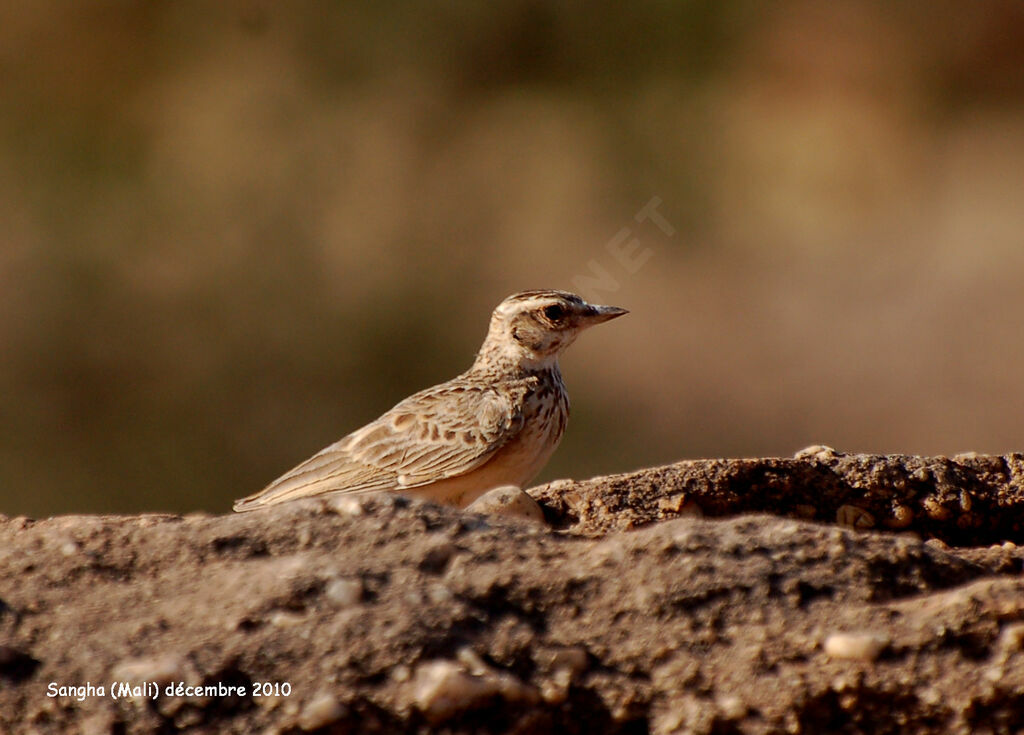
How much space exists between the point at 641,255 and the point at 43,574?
14.8 metres

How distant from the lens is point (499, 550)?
9.98 ft

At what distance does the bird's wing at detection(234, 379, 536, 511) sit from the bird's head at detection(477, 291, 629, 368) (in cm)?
30

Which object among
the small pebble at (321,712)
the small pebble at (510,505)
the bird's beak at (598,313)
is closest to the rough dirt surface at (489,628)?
the small pebble at (321,712)

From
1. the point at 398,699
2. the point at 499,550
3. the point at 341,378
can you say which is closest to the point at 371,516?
the point at 499,550

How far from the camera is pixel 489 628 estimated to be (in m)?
2.84

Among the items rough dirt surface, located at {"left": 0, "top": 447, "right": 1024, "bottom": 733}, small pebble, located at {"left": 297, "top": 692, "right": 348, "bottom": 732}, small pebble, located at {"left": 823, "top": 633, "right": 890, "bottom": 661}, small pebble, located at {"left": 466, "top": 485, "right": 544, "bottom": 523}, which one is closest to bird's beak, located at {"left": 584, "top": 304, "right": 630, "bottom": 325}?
small pebble, located at {"left": 466, "top": 485, "right": 544, "bottom": 523}

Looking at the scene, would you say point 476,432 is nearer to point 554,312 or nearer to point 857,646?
point 554,312

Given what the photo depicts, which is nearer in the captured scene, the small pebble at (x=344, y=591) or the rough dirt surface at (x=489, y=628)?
the rough dirt surface at (x=489, y=628)

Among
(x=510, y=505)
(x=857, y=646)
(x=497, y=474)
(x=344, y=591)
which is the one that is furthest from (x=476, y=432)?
(x=857, y=646)

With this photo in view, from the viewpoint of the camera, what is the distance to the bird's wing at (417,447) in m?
6.32

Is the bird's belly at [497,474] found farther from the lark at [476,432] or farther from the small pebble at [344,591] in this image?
the small pebble at [344,591]

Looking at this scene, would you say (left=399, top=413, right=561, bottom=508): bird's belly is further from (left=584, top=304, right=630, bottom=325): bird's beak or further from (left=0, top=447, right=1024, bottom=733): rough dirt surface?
(left=0, top=447, right=1024, bottom=733): rough dirt surface

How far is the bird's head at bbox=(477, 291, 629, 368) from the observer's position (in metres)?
6.90

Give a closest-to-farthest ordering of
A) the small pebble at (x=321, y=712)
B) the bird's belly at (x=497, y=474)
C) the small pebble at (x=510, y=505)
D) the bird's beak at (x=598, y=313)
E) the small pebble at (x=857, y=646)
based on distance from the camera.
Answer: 1. the small pebble at (x=321, y=712)
2. the small pebble at (x=857, y=646)
3. the small pebble at (x=510, y=505)
4. the bird's belly at (x=497, y=474)
5. the bird's beak at (x=598, y=313)
